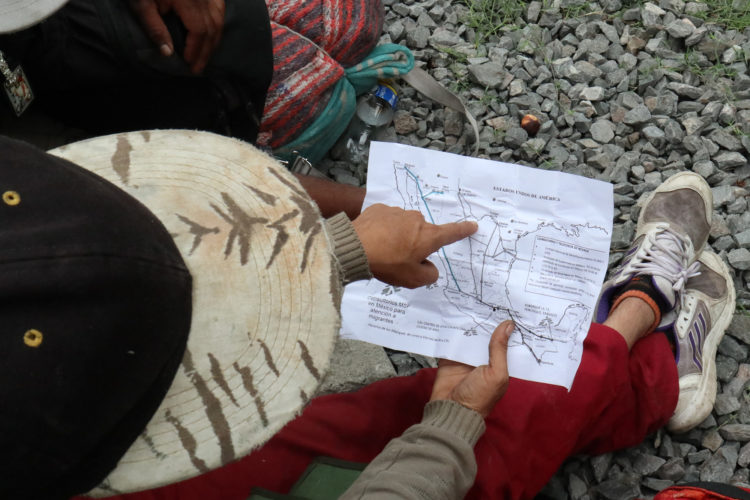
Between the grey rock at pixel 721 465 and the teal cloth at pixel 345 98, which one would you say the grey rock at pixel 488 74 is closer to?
the teal cloth at pixel 345 98

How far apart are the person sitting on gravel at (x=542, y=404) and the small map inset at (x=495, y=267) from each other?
7 centimetres

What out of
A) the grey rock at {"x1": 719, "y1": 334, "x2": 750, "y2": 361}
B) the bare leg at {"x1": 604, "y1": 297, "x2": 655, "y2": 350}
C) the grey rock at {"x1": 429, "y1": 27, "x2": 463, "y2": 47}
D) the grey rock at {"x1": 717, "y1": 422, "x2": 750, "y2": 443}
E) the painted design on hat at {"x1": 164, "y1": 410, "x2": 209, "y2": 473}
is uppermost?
the painted design on hat at {"x1": 164, "y1": 410, "x2": 209, "y2": 473}

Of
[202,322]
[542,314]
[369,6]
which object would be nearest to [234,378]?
[202,322]

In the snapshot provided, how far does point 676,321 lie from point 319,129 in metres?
1.01

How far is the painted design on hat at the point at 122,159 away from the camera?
0.88 metres

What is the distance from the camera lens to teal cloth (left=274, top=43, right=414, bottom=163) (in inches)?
69.3

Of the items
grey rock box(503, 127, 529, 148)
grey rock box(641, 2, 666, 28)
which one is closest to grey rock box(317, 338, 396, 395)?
grey rock box(503, 127, 529, 148)

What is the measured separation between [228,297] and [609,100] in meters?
1.45

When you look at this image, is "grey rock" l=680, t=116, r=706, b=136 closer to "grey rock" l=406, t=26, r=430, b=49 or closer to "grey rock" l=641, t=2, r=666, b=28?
"grey rock" l=641, t=2, r=666, b=28

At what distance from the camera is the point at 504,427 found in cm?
129

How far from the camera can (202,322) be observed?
83cm

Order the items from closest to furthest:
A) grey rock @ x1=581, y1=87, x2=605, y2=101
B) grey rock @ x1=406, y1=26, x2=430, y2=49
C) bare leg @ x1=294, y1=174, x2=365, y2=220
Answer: bare leg @ x1=294, y1=174, x2=365, y2=220 → grey rock @ x1=581, y1=87, x2=605, y2=101 → grey rock @ x1=406, y1=26, x2=430, y2=49

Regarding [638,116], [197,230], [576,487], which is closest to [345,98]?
[638,116]

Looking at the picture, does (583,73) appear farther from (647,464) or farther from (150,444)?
(150,444)
